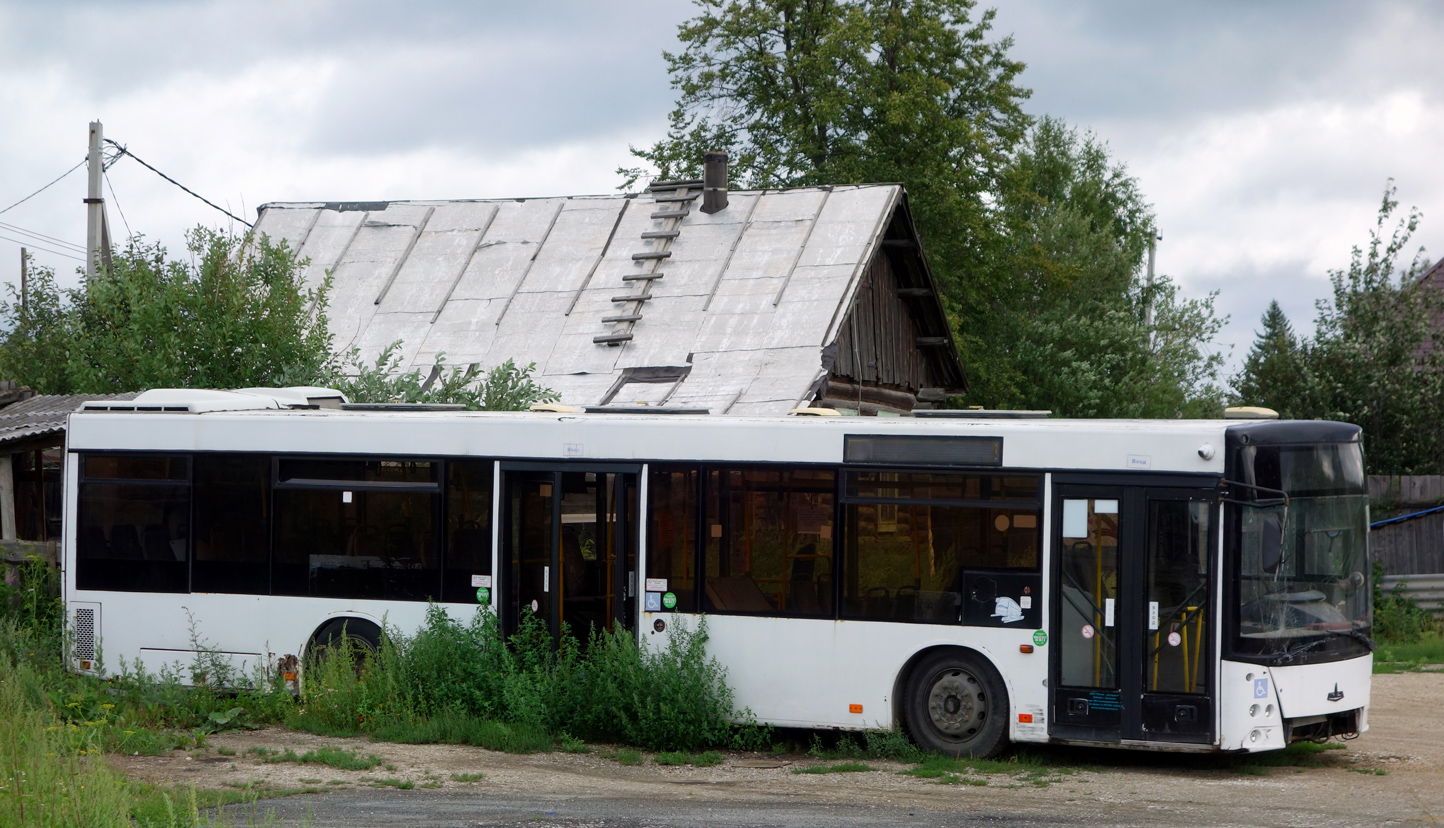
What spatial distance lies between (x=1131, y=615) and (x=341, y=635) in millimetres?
6547

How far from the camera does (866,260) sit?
22234mm

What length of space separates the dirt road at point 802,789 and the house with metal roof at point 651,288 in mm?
9337

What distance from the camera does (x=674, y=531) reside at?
450 inches

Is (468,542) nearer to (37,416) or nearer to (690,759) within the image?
(690,759)

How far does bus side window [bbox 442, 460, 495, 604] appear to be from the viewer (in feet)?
39.4

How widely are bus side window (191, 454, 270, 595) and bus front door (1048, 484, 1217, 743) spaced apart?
6896mm

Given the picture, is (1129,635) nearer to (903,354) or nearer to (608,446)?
(608,446)

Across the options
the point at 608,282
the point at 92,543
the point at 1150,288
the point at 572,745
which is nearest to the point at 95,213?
the point at 608,282

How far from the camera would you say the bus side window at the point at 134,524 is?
42.3 ft

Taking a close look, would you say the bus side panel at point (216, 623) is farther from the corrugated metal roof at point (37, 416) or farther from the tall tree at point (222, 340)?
the tall tree at point (222, 340)

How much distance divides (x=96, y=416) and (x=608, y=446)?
5.17 meters

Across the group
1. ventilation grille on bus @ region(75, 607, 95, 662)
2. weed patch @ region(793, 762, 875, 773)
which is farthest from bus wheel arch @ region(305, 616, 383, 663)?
weed patch @ region(793, 762, 875, 773)

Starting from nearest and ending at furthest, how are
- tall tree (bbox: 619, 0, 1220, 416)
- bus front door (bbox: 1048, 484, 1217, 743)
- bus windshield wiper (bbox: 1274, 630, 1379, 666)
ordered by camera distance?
bus windshield wiper (bbox: 1274, 630, 1379, 666) → bus front door (bbox: 1048, 484, 1217, 743) → tall tree (bbox: 619, 0, 1220, 416)

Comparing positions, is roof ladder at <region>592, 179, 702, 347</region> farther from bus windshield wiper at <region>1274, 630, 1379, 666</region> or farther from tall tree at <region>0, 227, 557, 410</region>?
bus windshield wiper at <region>1274, 630, 1379, 666</region>
